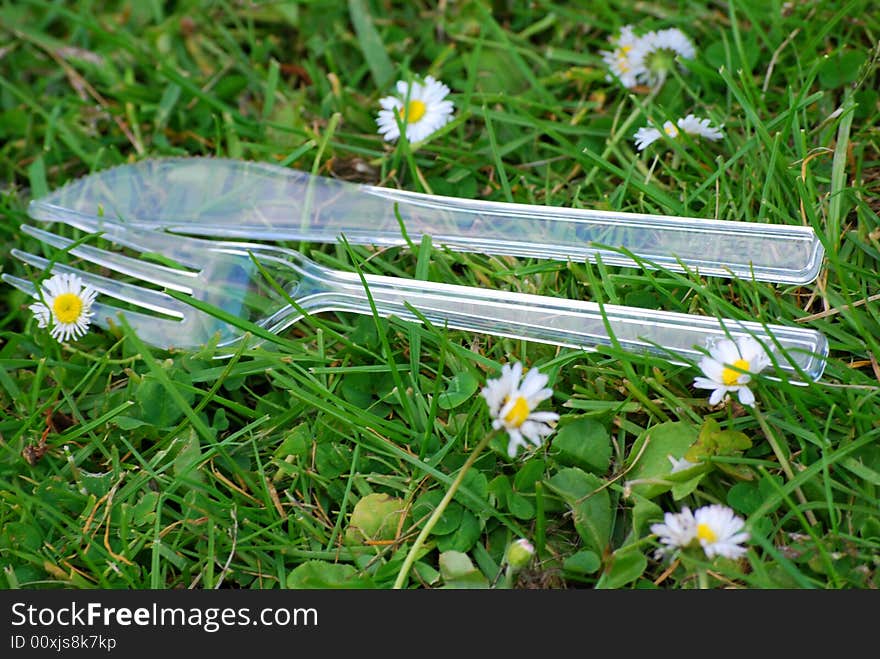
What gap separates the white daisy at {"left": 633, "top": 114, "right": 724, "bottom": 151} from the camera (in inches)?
54.6

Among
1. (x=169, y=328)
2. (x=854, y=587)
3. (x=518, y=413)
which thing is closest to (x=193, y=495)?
(x=169, y=328)

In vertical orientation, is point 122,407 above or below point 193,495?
above

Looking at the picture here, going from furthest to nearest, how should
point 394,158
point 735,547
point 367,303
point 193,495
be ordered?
point 394,158 < point 367,303 < point 193,495 < point 735,547

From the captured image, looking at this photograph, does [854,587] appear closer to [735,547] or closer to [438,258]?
[735,547]

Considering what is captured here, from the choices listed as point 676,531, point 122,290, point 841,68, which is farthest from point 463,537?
point 841,68

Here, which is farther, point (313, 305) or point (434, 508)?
point (313, 305)

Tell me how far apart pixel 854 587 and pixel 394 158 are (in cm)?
95

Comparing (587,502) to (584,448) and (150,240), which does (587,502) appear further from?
(150,240)

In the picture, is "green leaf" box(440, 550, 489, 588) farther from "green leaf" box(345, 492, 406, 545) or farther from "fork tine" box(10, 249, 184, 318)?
"fork tine" box(10, 249, 184, 318)

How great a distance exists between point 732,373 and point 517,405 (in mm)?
283

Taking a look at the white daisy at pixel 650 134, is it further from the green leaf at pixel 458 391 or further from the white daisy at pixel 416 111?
the green leaf at pixel 458 391

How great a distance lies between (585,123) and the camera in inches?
60.8

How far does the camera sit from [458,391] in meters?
1.19

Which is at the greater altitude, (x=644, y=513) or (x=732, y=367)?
(x=732, y=367)
